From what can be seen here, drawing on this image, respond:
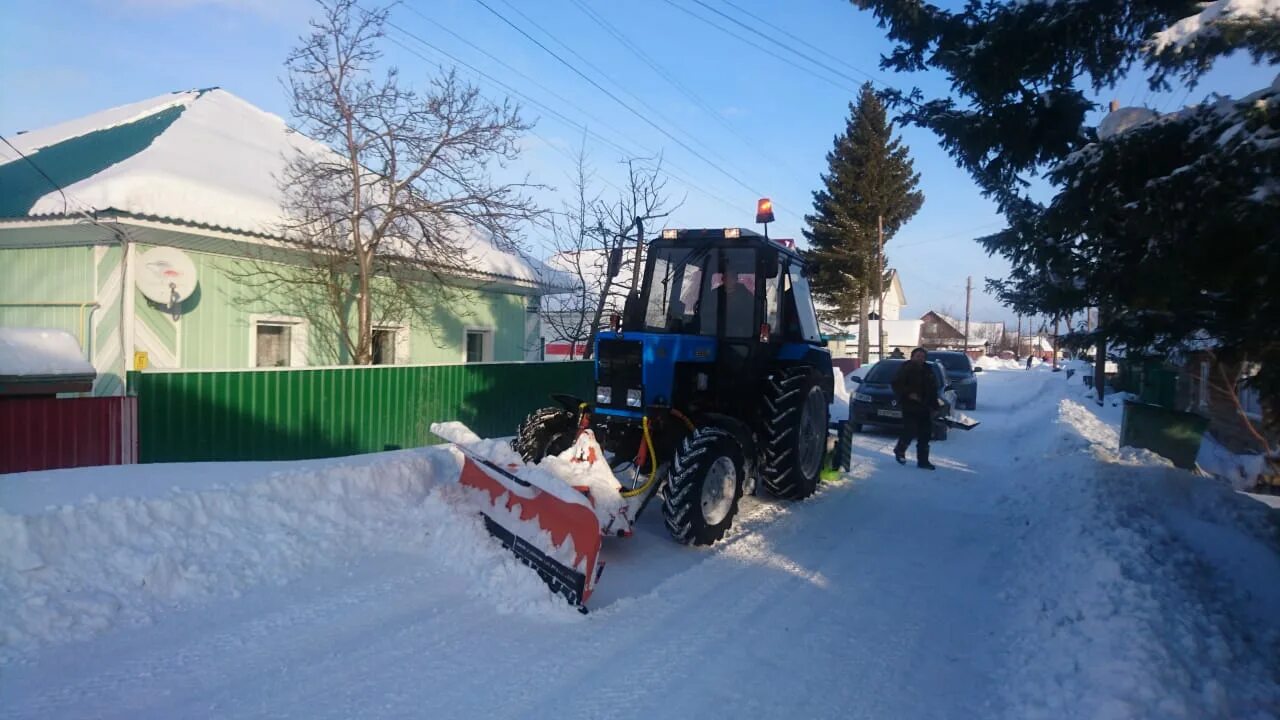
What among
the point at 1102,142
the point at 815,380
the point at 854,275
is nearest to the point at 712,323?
the point at 815,380

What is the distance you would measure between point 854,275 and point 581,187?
22400mm

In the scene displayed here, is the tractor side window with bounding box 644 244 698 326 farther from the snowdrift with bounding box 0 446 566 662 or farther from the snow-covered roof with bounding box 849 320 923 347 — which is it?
the snow-covered roof with bounding box 849 320 923 347

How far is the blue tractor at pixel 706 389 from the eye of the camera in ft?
20.4

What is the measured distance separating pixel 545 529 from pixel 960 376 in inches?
691

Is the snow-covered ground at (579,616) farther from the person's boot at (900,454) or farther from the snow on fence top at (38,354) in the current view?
the person's boot at (900,454)

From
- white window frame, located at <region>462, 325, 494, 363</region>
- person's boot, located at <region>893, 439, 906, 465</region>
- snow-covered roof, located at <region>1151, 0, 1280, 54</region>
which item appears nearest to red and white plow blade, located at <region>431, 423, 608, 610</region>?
snow-covered roof, located at <region>1151, 0, 1280, 54</region>

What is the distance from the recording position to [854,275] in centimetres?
3559

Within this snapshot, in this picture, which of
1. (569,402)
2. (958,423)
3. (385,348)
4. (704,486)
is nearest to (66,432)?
(569,402)

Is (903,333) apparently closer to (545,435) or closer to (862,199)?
(862,199)

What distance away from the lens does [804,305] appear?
8.70 meters

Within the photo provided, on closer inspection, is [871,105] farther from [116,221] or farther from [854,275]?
[116,221]

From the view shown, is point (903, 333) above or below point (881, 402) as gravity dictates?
above

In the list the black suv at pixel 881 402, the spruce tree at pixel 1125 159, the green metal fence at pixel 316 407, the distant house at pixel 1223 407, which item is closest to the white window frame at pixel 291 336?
the green metal fence at pixel 316 407

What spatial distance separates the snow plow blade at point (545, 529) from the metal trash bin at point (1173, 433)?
9.35 meters
